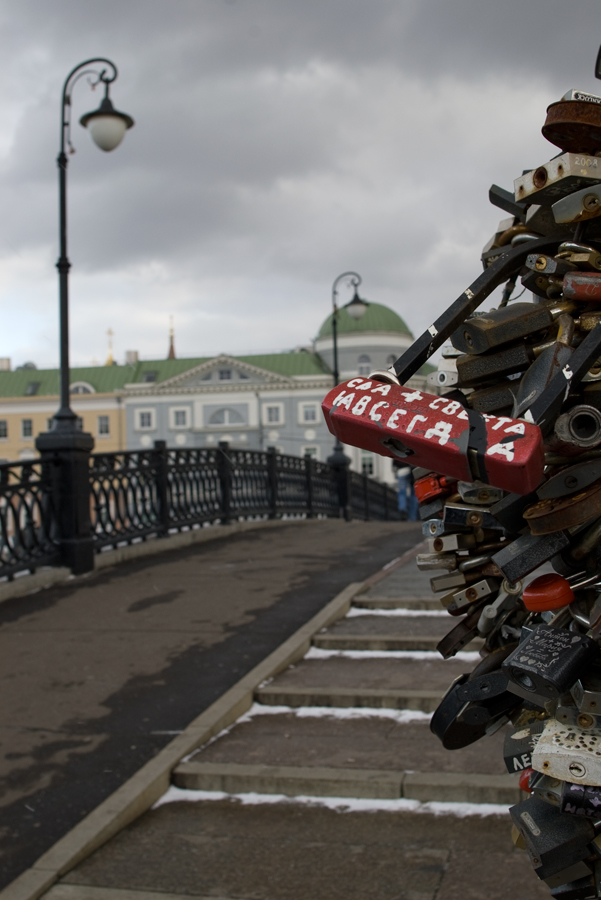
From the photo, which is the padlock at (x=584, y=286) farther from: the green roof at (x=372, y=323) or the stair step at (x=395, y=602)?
the green roof at (x=372, y=323)

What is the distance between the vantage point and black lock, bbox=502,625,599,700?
4.25 ft

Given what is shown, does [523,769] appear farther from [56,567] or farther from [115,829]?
[56,567]

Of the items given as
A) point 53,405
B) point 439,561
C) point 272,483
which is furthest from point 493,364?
point 53,405

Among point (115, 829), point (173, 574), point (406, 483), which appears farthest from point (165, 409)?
point (115, 829)

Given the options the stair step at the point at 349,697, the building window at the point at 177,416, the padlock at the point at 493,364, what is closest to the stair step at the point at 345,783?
the stair step at the point at 349,697

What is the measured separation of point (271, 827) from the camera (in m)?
4.11

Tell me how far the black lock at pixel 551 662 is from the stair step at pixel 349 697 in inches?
167

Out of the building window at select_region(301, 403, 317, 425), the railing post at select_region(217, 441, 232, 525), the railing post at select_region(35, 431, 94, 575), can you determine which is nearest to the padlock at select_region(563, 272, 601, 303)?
the railing post at select_region(35, 431, 94, 575)

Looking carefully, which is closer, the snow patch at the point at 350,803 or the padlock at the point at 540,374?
the padlock at the point at 540,374

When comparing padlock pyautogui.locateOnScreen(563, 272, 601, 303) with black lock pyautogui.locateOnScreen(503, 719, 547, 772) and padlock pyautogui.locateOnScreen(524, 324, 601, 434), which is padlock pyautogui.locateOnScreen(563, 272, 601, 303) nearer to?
padlock pyautogui.locateOnScreen(524, 324, 601, 434)

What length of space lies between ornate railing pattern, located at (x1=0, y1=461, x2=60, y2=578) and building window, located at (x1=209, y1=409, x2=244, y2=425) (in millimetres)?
69844

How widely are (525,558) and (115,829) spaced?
3.36 metres

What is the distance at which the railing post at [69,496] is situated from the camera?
1009 centimetres

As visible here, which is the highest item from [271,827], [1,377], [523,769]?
[1,377]
